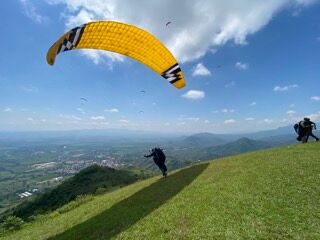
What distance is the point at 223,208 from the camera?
14.7 metres

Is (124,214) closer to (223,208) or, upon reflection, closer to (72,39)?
(223,208)

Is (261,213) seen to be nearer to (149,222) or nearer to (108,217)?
(149,222)

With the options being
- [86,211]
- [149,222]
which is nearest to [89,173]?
[86,211]

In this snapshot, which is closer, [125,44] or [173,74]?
[125,44]

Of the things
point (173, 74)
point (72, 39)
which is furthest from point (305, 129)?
point (72, 39)

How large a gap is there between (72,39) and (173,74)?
8453 millimetres

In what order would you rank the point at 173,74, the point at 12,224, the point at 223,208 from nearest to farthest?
the point at 223,208, the point at 173,74, the point at 12,224

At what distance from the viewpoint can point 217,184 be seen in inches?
752

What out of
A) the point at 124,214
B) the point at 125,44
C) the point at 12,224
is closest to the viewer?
the point at 124,214

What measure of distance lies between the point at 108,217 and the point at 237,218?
7.64 m

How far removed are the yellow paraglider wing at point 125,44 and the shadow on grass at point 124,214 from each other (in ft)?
27.0

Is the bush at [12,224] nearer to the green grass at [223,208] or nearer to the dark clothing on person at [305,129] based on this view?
the green grass at [223,208]

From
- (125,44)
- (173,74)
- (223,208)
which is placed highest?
(125,44)

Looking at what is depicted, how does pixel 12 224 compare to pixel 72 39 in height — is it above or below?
below
